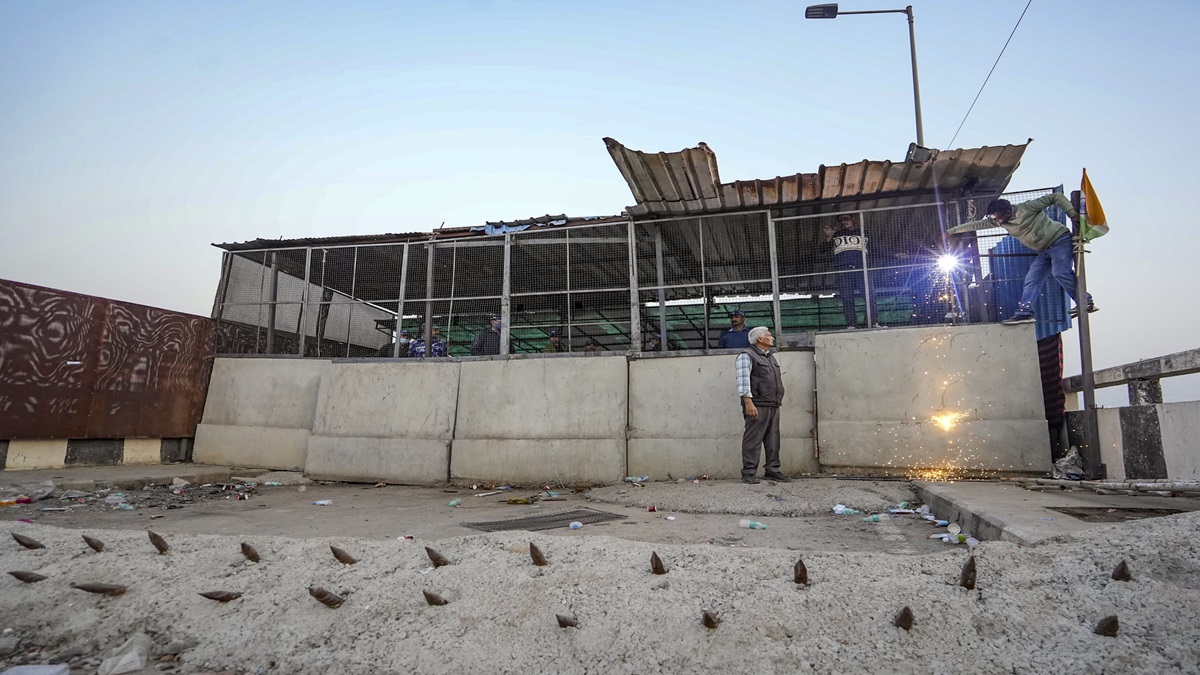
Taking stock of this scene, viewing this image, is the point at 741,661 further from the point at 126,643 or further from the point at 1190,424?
the point at 1190,424

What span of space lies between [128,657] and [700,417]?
5.99m

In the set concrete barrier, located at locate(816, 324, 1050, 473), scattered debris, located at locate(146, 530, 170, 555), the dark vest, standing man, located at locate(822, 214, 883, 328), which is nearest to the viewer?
scattered debris, located at locate(146, 530, 170, 555)

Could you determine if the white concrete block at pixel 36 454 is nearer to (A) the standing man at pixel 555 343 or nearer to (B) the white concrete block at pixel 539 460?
(B) the white concrete block at pixel 539 460

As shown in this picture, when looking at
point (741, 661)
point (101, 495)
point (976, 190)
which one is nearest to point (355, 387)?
point (101, 495)

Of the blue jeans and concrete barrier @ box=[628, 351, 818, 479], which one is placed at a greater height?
the blue jeans

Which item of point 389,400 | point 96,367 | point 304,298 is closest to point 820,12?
point 389,400

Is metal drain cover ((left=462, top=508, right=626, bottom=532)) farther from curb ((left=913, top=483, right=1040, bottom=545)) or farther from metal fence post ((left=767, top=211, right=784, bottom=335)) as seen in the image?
metal fence post ((left=767, top=211, right=784, bottom=335))

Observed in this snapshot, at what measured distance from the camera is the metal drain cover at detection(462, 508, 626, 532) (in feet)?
15.4

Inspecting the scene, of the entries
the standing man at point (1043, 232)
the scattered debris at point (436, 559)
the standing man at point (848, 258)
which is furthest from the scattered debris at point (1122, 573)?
the standing man at point (848, 258)

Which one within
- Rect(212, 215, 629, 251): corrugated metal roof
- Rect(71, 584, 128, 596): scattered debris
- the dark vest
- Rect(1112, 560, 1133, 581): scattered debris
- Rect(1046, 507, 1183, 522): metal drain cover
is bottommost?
Rect(71, 584, 128, 596): scattered debris

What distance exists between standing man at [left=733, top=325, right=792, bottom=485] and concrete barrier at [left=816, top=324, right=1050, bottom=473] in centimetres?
67

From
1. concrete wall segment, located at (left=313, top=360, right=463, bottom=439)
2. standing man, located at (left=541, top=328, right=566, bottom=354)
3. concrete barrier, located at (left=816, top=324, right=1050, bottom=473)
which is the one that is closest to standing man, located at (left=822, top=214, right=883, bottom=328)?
concrete barrier, located at (left=816, top=324, right=1050, bottom=473)

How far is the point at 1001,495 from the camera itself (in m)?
4.51

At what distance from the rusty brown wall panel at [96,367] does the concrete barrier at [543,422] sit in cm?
512
